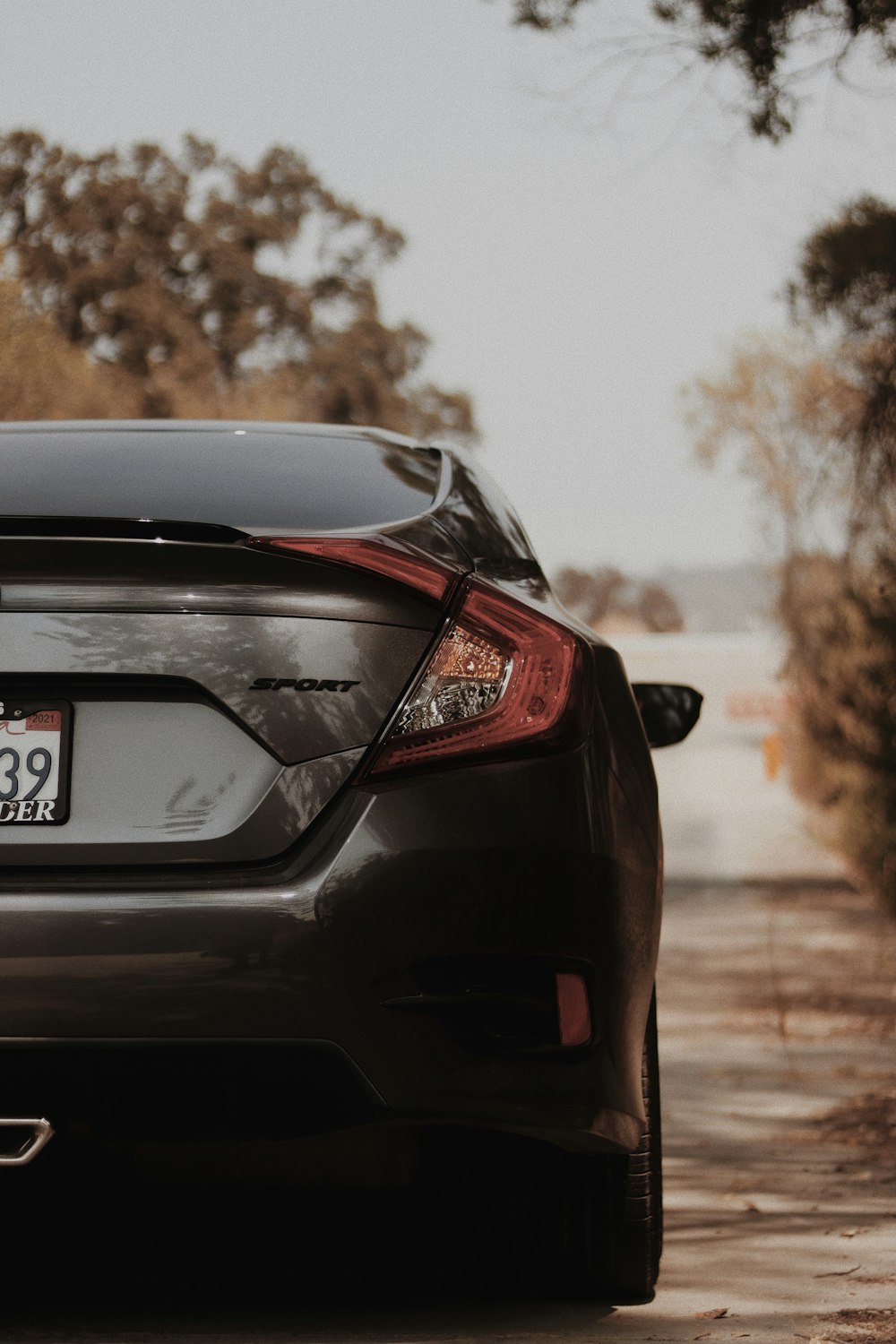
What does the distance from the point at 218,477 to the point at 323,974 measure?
99 cm

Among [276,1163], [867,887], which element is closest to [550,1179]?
[276,1163]

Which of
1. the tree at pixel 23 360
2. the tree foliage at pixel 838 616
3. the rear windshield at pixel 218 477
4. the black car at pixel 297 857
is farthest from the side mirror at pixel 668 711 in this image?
the tree at pixel 23 360

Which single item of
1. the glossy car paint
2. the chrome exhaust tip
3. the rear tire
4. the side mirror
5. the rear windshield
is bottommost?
the rear tire

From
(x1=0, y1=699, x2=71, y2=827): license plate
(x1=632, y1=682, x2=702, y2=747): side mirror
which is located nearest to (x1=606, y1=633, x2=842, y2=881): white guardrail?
(x1=632, y1=682, x2=702, y2=747): side mirror

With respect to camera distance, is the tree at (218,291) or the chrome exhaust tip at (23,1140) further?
the tree at (218,291)

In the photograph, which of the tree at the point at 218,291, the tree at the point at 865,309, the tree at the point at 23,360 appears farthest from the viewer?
the tree at the point at 218,291

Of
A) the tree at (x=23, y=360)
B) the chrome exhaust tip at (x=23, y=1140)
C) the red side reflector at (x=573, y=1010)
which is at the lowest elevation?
the tree at (x=23, y=360)

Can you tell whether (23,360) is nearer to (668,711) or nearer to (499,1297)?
(668,711)

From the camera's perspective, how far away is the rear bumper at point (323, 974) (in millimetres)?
2703

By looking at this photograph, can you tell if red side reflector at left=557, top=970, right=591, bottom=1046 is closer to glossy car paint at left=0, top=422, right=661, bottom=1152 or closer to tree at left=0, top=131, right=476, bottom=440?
glossy car paint at left=0, top=422, right=661, bottom=1152

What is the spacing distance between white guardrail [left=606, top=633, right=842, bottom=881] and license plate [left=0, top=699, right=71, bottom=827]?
167 centimetres

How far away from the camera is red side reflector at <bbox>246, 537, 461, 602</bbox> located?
2893 mm

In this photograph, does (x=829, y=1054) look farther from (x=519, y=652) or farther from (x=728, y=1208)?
(x=519, y=652)

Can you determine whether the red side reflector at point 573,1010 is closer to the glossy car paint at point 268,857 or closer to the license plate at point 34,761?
the glossy car paint at point 268,857
